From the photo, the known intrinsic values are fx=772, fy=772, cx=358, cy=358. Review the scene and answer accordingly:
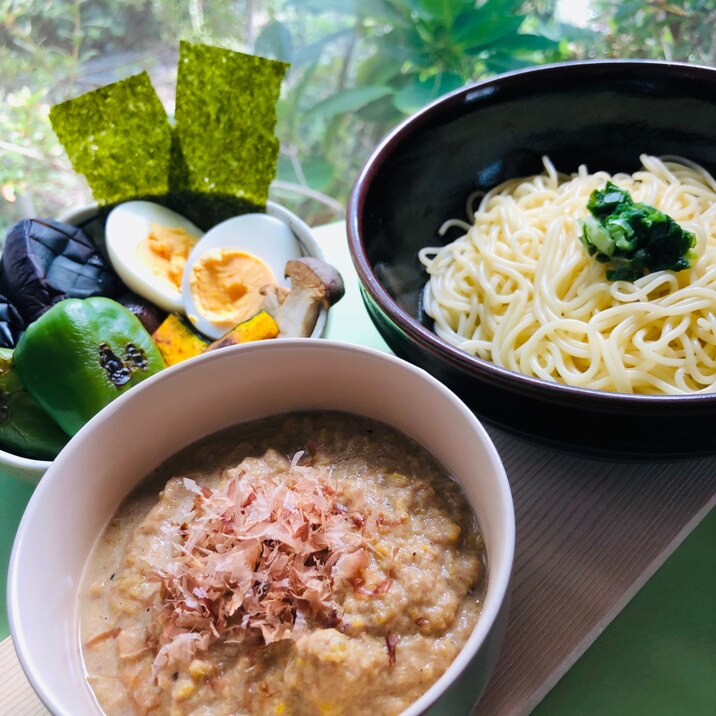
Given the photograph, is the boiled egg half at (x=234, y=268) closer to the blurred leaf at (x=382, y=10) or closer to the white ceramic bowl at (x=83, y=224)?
the white ceramic bowl at (x=83, y=224)

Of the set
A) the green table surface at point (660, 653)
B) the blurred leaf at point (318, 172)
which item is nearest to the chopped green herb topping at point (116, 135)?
the blurred leaf at point (318, 172)

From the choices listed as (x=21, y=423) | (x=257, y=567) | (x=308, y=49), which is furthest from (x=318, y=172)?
(x=257, y=567)

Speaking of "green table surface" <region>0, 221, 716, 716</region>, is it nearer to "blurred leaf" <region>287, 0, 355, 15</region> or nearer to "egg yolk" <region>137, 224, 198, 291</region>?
"egg yolk" <region>137, 224, 198, 291</region>

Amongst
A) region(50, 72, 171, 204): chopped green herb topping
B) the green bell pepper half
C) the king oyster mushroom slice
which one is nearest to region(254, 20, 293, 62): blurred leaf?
region(50, 72, 171, 204): chopped green herb topping

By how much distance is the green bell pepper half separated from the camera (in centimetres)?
180

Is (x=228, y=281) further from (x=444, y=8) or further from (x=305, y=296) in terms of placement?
(x=444, y=8)

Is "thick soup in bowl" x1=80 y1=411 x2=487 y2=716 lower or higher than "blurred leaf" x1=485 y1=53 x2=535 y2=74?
lower

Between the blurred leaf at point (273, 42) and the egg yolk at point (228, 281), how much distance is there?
1241mm

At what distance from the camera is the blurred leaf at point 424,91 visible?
2.91m

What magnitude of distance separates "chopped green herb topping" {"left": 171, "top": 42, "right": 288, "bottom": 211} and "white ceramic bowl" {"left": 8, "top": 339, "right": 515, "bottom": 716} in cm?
100

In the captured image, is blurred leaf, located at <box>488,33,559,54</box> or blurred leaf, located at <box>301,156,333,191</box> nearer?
blurred leaf, located at <box>488,33,559,54</box>

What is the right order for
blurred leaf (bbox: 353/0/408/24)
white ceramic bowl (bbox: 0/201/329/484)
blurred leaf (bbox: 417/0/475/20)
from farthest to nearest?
blurred leaf (bbox: 353/0/408/24)
blurred leaf (bbox: 417/0/475/20)
white ceramic bowl (bbox: 0/201/329/484)

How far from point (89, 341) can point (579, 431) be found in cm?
112

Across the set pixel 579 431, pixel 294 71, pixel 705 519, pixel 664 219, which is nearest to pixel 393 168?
pixel 664 219
